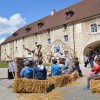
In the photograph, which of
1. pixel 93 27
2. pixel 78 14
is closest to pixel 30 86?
pixel 93 27

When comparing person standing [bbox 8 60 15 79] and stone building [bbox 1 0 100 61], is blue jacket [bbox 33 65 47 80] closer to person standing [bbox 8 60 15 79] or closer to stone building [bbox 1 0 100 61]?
person standing [bbox 8 60 15 79]

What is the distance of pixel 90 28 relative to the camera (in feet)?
103

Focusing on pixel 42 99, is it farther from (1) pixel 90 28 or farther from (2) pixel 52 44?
(2) pixel 52 44

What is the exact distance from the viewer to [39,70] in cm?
1023

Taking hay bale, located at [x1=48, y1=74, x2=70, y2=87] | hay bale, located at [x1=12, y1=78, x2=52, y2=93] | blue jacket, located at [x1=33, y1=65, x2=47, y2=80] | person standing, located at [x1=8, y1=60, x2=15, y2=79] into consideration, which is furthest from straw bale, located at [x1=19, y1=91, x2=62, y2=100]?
person standing, located at [x1=8, y1=60, x2=15, y2=79]

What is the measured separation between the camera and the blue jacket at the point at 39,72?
1023cm

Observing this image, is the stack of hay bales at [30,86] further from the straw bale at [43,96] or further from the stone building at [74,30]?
the stone building at [74,30]

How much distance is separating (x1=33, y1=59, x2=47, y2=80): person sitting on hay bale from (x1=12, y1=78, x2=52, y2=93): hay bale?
71 centimetres

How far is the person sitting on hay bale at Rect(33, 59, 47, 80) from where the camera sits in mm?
10227

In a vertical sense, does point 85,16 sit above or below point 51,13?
below

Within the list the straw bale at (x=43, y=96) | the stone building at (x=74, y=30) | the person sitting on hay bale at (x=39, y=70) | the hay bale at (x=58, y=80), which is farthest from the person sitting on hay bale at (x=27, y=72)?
the stone building at (x=74, y=30)

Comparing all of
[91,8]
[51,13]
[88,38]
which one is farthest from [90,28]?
[51,13]

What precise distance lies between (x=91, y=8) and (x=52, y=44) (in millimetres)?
8883

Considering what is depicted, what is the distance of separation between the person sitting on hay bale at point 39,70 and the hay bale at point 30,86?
709 mm
